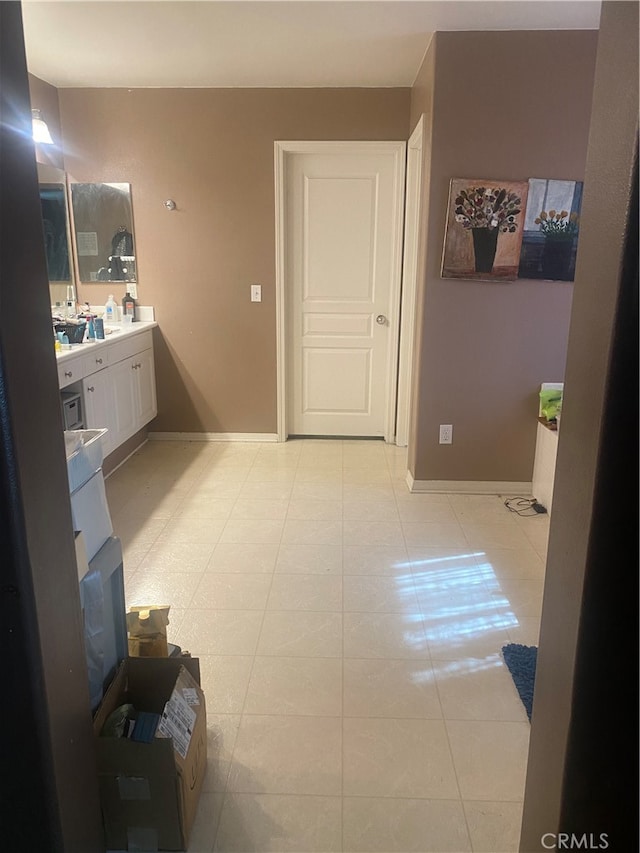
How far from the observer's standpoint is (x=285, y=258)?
4270mm

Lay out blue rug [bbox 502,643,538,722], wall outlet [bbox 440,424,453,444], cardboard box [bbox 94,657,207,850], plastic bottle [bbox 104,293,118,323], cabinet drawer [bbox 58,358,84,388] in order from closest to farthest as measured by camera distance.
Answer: cardboard box [bbox 94,657,207,850], blue rug [bbox 502,643,538,722], cabinet drawer [bbox 58,358,84,388], wall outlet [bbox 440,424,453,444], plastic bottle [bbox 104,293,118,323]

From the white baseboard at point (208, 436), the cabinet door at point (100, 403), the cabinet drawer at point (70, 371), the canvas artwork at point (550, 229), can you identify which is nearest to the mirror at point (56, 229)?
the cabinet door at point (100, 403)

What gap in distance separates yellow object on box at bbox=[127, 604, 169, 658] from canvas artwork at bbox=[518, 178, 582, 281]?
2.53 metres

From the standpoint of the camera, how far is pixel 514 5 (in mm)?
2668

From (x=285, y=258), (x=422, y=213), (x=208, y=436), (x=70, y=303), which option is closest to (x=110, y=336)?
(x=70, y=303)

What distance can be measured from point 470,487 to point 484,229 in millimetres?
1440

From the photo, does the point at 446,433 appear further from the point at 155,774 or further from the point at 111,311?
the point at 155,774

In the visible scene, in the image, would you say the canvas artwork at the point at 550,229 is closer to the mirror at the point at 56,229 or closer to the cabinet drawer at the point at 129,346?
the cabinet drawer at the point at 129,346

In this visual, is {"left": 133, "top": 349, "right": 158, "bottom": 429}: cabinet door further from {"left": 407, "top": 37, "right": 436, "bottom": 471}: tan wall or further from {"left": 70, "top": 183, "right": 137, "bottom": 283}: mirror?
{"left": 407, "top": 37, "right": 436, "bottom": 471}: tan wall

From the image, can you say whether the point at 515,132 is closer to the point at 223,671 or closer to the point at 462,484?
the point at 462,484

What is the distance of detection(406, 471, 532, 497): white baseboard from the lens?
3.56 m

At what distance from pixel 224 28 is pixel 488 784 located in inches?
130

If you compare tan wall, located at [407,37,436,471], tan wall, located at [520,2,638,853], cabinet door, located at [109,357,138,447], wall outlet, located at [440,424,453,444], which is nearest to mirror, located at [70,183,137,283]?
cabinet door, located at [109,357,138,447]

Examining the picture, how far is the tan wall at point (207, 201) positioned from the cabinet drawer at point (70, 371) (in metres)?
1.32
